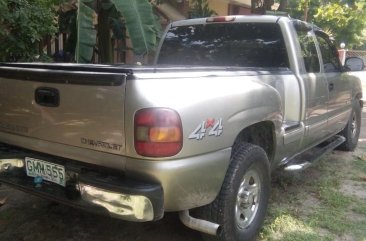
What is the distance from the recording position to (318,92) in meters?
4.79

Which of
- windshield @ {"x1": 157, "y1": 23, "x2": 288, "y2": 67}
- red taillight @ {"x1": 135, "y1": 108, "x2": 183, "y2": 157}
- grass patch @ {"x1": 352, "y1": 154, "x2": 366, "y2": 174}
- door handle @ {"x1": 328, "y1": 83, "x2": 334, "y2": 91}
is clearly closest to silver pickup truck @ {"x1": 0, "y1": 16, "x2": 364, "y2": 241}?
red taillight @ {"x1": 135, "y1": 108, "x2": 183, "y2": 157}

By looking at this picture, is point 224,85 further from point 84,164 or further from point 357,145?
point 357,145

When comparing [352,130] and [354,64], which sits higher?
[354,64]

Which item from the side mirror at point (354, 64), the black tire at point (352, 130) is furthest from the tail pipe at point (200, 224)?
the black tire at point (352, 130)

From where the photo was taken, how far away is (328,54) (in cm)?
559

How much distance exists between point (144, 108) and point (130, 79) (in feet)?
0.62

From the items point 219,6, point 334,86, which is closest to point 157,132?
point 334,86

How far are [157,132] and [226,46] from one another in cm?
238

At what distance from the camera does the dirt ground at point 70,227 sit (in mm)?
3615

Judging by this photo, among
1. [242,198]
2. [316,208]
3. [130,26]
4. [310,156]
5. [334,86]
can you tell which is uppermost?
[130,26]

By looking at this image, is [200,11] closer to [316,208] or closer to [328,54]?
[328,54]

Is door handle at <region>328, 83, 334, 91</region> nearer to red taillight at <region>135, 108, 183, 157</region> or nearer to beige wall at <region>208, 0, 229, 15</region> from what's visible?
red taillight at <region>135, 108, 183, 157</region>

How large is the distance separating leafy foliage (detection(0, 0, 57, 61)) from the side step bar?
3.67m

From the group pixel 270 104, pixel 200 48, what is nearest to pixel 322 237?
pixel 270 104
